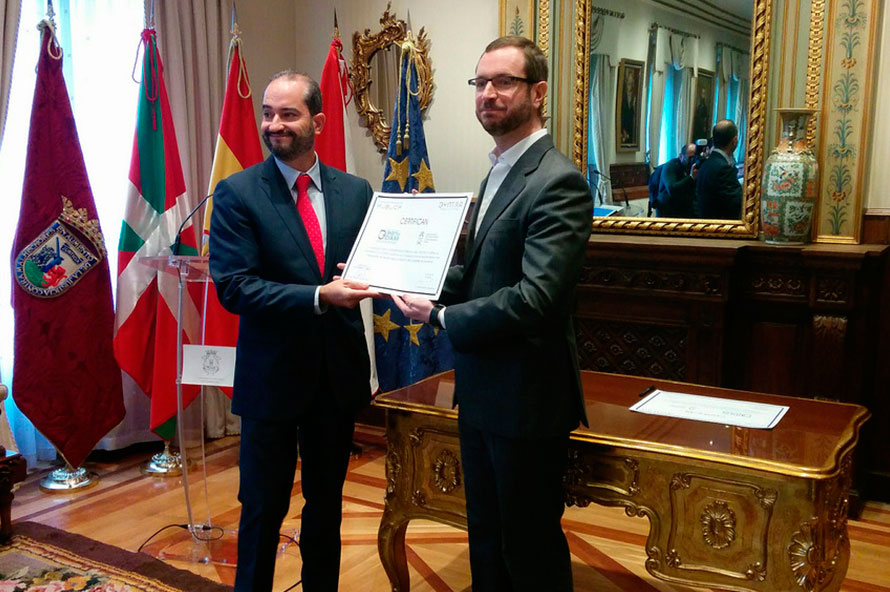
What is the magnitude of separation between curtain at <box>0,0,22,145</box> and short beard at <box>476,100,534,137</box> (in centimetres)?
264

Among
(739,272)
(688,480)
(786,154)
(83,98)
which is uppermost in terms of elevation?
(83,98)

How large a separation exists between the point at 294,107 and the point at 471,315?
2.58ft

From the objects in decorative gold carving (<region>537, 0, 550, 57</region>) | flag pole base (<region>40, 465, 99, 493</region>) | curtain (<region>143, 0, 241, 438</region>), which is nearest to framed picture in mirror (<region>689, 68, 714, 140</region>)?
decorative gold carving (<region>537, 0, 550, 57</region>)

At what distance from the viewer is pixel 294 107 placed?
2.09m

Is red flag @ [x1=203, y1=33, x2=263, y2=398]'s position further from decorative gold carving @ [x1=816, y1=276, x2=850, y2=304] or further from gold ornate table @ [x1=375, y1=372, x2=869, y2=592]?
decorative gold carving @ [x1=816, y1=276, x2=850, y2=304]

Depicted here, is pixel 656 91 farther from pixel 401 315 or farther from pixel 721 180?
pixel 401 315

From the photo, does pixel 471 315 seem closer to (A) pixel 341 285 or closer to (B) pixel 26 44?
(A) pixel 341 285

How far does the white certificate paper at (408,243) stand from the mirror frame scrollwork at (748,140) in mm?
1975

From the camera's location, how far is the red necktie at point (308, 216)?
2.16 m

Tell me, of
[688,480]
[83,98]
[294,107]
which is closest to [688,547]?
[688,480]

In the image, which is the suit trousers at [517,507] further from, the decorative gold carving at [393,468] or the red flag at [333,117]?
the red flag at [333,117]

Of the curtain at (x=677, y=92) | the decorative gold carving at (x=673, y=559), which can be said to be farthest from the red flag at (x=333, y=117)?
the decorative gold carving at (x=673, y=559)

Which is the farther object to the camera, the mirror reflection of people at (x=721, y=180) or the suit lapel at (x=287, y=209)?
the mirror reflection of people at (x=721, y=180)

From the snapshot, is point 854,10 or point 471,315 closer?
point 471,315
